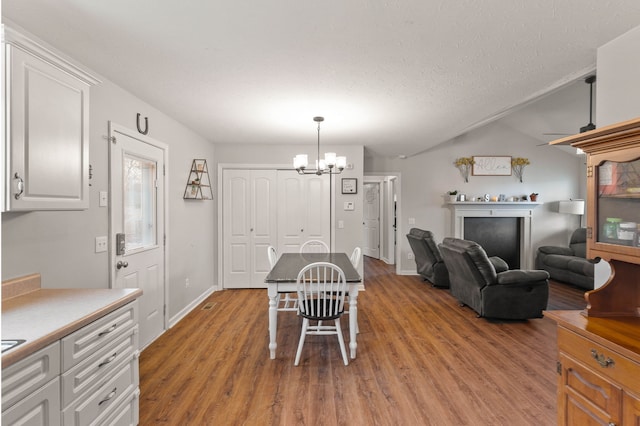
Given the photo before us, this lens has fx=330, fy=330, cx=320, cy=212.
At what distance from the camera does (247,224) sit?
208 inches

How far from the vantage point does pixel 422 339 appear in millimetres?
3338

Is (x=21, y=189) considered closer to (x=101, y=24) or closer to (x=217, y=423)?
(x=101, y=24)

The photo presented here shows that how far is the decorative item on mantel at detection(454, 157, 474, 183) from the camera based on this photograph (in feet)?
20.9

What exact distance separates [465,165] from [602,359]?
551 cm

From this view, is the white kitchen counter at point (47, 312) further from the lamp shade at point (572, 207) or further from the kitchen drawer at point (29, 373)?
the lamp shade at point (572, 207)

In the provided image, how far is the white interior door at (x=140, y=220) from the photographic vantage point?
2.77 m

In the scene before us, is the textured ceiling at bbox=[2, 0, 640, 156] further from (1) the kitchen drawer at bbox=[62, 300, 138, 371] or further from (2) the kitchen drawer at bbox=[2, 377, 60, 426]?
(2) the kitchen drawer at bbox=[2, 377, 60, 426]

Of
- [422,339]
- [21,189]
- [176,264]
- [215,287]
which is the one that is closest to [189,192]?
[176,264]

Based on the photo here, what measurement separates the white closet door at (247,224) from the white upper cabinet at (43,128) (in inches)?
130

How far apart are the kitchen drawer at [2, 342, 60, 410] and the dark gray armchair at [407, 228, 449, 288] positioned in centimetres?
486

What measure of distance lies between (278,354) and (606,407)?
2327mm

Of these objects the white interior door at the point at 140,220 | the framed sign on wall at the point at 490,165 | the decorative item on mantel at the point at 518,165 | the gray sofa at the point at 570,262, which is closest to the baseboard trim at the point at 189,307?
the white interior door at the point at 140,220

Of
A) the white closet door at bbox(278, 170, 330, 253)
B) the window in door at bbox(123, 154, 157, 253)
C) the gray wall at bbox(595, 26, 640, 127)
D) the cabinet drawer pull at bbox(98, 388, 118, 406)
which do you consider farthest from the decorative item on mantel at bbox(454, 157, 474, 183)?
the cabinet drawer pull at bbox(98, 388, 118, 406)

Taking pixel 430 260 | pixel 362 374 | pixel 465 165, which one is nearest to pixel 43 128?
pixel 362 374
